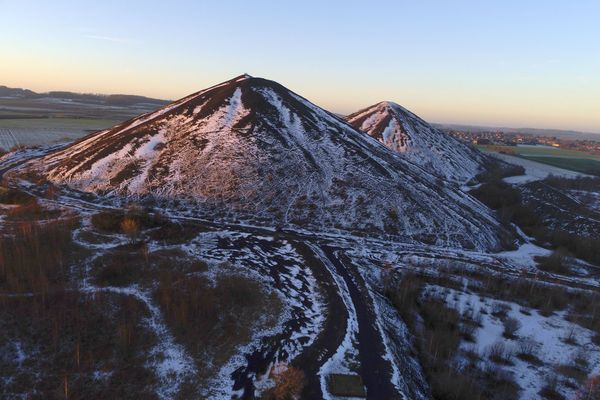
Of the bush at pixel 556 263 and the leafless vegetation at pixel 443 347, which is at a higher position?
the bush at pixel 556 263

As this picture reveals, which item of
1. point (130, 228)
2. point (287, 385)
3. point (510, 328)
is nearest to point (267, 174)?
point (130, 228)

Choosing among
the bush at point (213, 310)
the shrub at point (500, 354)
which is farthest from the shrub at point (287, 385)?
the shrub at point (500, 354)

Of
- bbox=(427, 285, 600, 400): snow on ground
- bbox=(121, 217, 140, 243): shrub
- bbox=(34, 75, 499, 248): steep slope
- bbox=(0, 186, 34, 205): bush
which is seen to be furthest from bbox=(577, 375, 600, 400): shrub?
bbox=(0, 186, 34, 205): bush

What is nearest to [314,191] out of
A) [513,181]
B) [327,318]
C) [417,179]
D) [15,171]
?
[417,179]

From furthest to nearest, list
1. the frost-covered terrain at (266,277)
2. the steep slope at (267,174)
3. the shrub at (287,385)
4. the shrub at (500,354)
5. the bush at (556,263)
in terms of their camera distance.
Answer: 1. the steep slope at (267,174)
2. the bush at (556,263)
3. the shrub at (500,354)
4. the frost-covered terrain at (266,277)
5. the shrub at (287,385)

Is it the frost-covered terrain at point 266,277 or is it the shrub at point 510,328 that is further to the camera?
the shrub at point 510,328

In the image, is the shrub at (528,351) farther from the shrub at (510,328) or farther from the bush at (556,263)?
the bush at (556,263)

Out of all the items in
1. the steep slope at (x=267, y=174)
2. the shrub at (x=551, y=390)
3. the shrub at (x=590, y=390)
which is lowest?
the shrub at (x=551, y=390)

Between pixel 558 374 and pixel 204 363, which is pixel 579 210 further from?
pixel 204 363

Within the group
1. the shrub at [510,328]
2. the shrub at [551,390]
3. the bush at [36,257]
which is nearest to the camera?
the shrub at [551,390]
